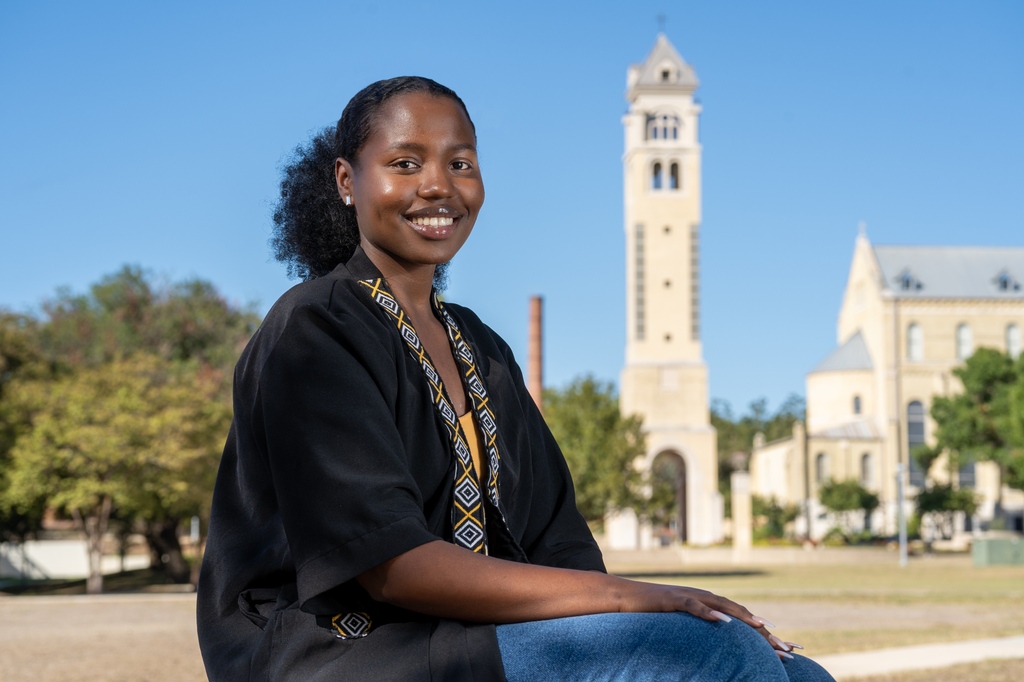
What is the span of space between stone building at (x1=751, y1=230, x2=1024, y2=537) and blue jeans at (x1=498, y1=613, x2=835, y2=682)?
6831cm

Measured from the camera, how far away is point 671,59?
65.4 m

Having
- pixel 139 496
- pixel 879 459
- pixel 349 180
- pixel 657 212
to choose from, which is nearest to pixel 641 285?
pixel 657 212

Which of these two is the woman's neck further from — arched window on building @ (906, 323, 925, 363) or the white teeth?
arched window on building @ (906, 323, 925, 363)

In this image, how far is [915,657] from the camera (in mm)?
10898

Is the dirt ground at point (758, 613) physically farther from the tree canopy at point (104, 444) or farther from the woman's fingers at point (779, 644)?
the woman's fingers at point (779, 644)

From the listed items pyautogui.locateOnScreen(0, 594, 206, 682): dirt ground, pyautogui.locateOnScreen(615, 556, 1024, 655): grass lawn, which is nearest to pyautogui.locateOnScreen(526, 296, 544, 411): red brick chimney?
pyautogui.locateOnScreen(615, 556, 1024, 655): grass lawn

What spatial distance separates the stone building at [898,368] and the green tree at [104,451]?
146 feet

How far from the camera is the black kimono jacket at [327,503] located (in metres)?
1.91

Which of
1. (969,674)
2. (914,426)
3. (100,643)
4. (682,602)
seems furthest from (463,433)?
(914,426)

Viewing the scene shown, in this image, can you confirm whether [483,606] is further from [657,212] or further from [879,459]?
[879,459]

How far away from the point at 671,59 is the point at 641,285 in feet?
42.4

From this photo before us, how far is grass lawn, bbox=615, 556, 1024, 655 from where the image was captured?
14234 millimetres

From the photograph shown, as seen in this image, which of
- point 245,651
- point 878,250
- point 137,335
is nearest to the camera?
point 245,651

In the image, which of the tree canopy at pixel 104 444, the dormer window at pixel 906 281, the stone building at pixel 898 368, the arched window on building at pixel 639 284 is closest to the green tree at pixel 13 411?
the tree canopy at pixel 104 444
